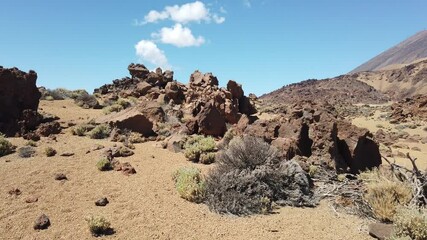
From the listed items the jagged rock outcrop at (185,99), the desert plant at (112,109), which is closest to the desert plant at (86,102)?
the desert plant at (112,109)

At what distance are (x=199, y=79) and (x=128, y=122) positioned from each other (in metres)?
13.2

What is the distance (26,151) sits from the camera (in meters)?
11.9

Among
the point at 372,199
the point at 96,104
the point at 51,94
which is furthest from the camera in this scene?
the point at 51,94

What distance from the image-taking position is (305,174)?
31.3 ft

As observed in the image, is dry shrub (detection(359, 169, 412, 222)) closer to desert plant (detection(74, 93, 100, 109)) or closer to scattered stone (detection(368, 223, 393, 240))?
scattered stone (detection(368, 223, 393, 240))

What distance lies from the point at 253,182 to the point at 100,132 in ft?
27.5

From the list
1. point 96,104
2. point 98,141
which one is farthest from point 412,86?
point 98,141

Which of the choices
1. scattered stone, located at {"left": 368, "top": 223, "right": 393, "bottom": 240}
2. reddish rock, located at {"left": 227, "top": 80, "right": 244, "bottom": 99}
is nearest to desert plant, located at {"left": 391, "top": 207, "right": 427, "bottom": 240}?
scattered stone, located at {"left": 368, "top": 223, "right": 393, "bottom": 240}

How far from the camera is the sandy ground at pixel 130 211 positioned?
687 centimetres

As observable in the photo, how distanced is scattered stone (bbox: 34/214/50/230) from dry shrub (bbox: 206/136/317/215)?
3.32 m

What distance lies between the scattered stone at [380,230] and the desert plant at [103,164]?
7146 millimetres

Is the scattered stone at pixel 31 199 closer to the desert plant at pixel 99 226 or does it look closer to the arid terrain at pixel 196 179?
the arid terrain at pixel 196 179

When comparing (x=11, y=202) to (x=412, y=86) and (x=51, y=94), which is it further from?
(x=412, y=86)

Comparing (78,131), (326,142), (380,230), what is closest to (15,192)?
(78,131)
